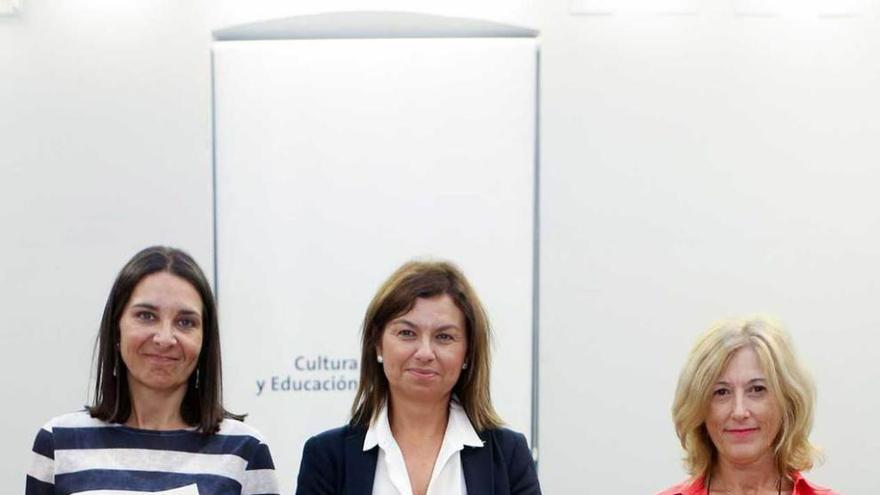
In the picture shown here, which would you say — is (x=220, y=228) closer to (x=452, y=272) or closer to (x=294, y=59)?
(x=294, y=59)

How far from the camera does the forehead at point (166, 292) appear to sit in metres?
3.11

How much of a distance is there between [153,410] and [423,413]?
2.17 ft

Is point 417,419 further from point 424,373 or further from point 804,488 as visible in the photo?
point 804,488

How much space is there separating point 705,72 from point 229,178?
80.7 inches

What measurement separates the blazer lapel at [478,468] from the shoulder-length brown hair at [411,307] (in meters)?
0.07

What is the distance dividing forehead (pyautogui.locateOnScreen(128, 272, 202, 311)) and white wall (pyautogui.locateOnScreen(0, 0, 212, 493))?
2.30 m

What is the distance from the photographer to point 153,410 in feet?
10.3

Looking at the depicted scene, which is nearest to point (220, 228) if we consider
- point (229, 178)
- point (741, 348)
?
point (229, 178)

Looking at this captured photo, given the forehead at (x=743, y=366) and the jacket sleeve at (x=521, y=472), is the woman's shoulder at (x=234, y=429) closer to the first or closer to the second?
the jacket sleeve at (x=521, y=472)

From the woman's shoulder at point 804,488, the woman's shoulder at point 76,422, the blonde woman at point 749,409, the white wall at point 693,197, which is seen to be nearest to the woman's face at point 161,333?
the woman's shoulder at point 76,422

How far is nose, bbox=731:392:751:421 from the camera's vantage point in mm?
3027

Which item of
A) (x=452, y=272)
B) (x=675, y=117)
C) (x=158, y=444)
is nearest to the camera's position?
(x=158, y=444)

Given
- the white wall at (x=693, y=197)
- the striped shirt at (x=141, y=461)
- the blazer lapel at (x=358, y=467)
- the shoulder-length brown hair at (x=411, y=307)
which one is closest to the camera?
the striped shirt at (x=141, y=461)

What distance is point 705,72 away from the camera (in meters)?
5.34
